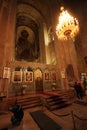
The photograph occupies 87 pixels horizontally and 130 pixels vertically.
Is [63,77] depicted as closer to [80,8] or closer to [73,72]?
[73,72]

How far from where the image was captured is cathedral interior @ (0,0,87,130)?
1041cm

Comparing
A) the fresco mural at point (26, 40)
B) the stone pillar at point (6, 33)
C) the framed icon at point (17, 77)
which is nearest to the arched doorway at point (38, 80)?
the framed icon at point (17, 77)

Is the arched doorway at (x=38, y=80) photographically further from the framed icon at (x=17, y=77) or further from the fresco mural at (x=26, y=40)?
the fresco mural at (x=26, y=40)

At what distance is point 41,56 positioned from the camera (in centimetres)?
2034

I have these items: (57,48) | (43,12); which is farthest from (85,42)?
(43,12)

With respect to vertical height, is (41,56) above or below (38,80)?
above

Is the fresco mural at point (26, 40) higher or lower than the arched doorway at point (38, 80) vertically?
higher

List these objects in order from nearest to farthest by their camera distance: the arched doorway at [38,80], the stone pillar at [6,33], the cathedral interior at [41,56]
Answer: the stone pillar at [6,33], the cathedral interior at [41,56], the arched doorway at [38,80]

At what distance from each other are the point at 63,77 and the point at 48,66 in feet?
9.74

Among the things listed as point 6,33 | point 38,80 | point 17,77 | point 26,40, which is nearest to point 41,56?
point 26,40

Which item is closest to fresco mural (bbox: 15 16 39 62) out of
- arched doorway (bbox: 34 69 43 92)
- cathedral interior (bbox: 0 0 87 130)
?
cathedral interior (bbox: 0 0 87 130)

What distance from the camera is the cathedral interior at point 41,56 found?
1041cm

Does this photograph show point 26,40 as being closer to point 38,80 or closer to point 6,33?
point 6,33

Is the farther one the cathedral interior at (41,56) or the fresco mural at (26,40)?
the fresco mural at (26,40)
